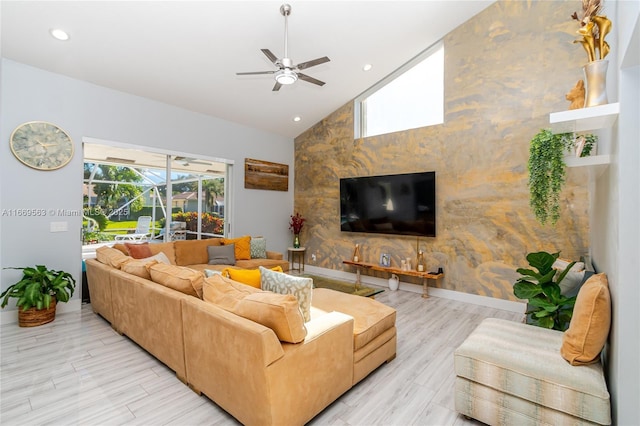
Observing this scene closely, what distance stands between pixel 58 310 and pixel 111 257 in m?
1.27

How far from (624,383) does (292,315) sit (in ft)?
5.53

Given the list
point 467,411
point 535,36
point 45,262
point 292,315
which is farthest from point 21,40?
point 535,36

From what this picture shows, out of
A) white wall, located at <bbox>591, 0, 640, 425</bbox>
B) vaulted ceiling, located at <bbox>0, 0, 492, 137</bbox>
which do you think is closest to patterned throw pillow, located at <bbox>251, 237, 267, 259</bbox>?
vaulted ceiling, located at <bbox>0, 0, 492, 137</bbox>

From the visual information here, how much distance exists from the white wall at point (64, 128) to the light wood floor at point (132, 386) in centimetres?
96

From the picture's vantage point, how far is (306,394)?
5.88 ft

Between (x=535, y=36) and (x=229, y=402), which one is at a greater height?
(x=535, y=36)

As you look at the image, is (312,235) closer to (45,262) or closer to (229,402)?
(45,262)

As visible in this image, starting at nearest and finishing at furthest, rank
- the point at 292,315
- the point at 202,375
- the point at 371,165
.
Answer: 1. the point at 292,315
2. the point at 202,375
3. the point at 371,165

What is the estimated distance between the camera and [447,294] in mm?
4586

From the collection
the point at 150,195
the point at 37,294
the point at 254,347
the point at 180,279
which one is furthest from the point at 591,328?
the point at 150,195

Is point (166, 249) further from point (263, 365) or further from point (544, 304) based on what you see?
point (544, 304)

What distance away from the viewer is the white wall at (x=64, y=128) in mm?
3465

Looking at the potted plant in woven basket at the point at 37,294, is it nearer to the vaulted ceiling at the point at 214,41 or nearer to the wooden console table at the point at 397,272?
the vaulted ceiling at the point at 214,41

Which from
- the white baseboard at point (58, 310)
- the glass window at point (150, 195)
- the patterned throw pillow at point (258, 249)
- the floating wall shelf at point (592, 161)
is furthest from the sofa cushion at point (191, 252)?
the floating wall shelf at point (592, 161)
